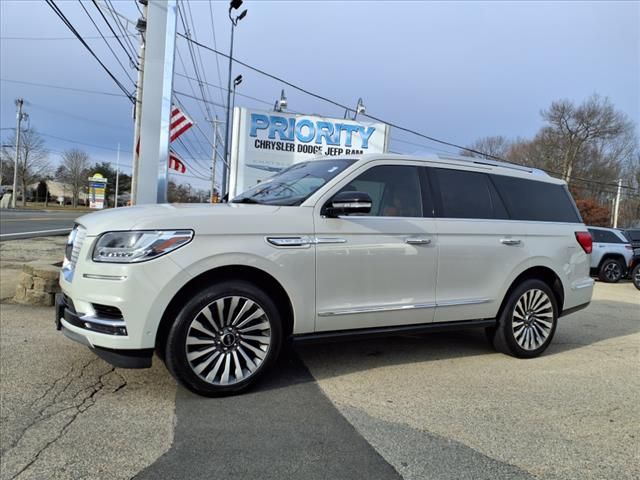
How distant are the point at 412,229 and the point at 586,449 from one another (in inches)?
79.7

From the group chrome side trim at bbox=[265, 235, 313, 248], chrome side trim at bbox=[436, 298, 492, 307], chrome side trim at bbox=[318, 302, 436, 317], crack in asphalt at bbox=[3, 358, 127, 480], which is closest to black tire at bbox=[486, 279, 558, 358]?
chrome side trim at bbox=[436, 298, 492, 307]

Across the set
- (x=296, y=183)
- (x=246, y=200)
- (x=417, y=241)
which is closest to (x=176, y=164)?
(x=246, y=200)

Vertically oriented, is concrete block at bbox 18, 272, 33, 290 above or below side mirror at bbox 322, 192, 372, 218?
below

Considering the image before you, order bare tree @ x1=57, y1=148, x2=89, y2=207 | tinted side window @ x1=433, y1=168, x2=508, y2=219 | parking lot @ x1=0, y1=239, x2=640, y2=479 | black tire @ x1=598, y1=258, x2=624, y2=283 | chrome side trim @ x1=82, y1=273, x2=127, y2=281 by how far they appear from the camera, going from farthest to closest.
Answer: bare tree @ x1=57, y1=148, x2=89, y2=207 < black tire @ x1=598, y1=258, x2=624, y2=283 < tinted side window @ x1=433, y1=168, x2=508, y2=219 < chrome side trim @ x1=82, y1=273, x2=127, y2=281 < parking lot @ x1=0, y1=239, x2=640, y2=479

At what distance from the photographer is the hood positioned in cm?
329

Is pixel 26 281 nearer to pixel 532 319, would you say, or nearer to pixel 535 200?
pixel 532 319

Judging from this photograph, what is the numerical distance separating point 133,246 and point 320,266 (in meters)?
1.37

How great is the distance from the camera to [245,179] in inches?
503

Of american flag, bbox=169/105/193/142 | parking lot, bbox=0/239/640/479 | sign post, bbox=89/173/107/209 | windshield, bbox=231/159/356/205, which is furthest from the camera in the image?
sign post, bbox=89/173/107/209

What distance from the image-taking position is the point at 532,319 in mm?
4996

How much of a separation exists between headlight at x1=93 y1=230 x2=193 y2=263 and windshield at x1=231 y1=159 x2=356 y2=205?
42.1 inches

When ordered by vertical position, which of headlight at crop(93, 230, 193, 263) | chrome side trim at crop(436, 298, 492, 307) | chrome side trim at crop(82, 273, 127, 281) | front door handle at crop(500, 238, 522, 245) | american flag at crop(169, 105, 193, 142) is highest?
american flag at crop(169, 105, 193, 142)

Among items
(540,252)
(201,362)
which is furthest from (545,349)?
(201,362)

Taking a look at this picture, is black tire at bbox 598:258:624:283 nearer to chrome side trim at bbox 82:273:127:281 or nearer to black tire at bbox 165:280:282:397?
black tire at bbox 165:280:282:397
